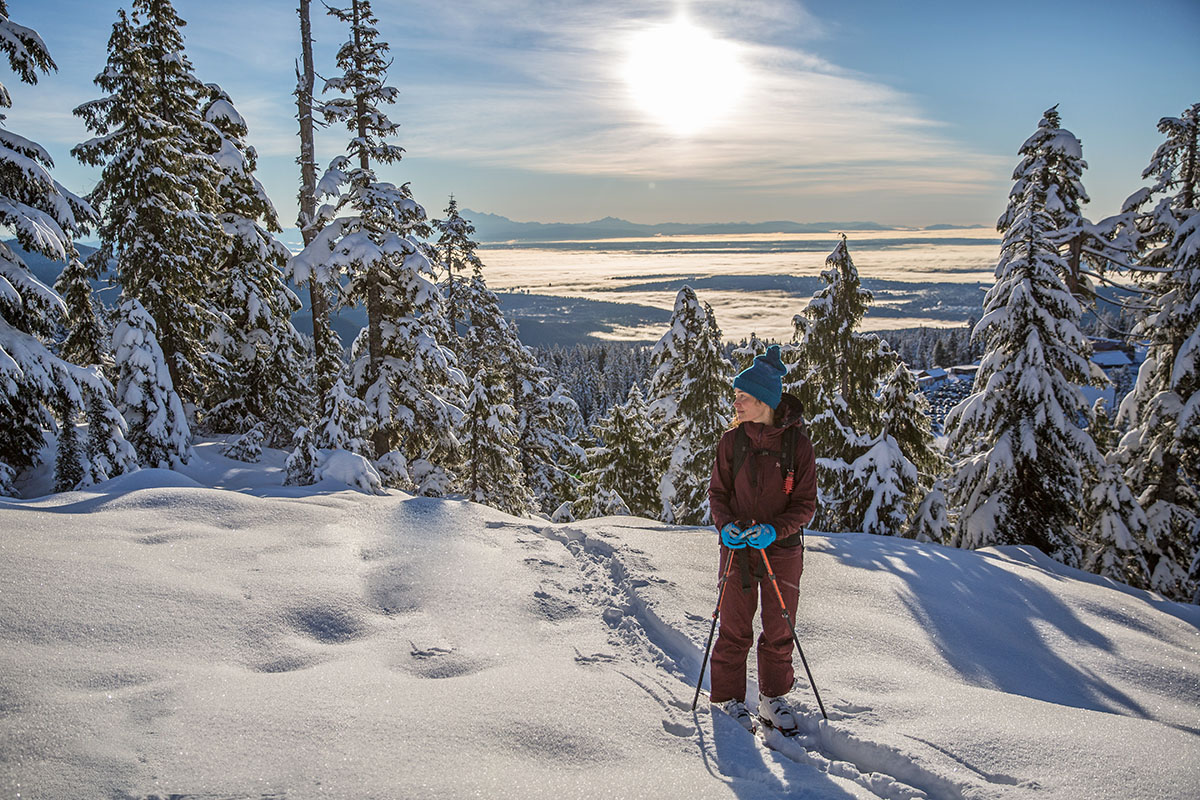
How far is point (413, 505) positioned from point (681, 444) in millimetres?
15519

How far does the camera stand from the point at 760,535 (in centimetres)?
453

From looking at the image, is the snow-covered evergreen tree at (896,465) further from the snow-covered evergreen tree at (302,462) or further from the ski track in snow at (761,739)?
the snow-covered evergreen tree at (302,462)

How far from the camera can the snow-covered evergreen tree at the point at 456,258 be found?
2966 cm

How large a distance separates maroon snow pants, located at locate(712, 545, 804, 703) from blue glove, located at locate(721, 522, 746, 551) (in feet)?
0.47

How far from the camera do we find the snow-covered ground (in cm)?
350

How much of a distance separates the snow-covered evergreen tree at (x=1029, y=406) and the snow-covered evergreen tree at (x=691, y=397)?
8.32m

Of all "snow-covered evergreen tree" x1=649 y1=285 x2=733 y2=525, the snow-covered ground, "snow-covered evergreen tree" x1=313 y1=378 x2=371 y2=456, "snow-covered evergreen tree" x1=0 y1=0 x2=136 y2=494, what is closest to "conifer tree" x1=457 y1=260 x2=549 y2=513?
"snow-covered evergreen tree" x1=649 y1=285 x2=733 y2=525

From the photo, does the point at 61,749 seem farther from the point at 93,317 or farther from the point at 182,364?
the point at 182,364

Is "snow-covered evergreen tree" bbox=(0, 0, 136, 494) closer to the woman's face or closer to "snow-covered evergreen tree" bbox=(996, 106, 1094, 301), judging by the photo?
the woman's face

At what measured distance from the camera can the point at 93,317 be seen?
14.5 metres

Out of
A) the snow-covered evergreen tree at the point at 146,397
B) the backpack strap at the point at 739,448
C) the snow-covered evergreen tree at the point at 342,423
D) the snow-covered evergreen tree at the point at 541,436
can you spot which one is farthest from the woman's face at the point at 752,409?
the snow-covered evergreen tree at the point at 541,436

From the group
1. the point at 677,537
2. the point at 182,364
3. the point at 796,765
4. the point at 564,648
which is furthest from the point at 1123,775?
the point at 182,364

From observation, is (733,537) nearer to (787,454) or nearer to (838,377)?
(787,454)

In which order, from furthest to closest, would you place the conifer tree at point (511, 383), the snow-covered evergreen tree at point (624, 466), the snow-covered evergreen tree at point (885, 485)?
1. the snow-covered evergreen tree at point (624, 466)
2. the conifer tree at point (511, 383)
3. the snow-covered evergreen tree at point (885, 485)
